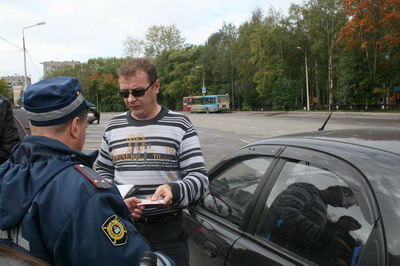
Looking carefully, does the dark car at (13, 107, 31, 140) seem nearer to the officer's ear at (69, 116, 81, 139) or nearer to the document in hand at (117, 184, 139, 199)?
the document in hand at (117, 184, 139, 199)

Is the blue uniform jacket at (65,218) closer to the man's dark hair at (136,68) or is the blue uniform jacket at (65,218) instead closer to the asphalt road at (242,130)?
the man's dark hair at (136,68)

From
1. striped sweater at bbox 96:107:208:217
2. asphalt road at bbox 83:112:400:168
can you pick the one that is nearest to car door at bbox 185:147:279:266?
striped sweater at bbox 96:107:208:217

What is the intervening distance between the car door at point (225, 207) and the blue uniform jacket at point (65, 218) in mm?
1135

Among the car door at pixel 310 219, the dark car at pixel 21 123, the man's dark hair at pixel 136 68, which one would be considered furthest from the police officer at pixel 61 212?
the dark car at pixel 21 123

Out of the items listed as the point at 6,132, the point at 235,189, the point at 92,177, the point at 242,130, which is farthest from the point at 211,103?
the point at 92,177

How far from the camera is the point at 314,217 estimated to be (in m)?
1.84

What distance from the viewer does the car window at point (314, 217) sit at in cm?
160

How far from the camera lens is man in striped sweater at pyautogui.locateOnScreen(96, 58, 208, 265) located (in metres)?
2.28

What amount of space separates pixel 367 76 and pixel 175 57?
43.2 m

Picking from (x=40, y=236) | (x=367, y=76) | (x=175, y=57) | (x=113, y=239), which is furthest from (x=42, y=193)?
(x=175, y=57)

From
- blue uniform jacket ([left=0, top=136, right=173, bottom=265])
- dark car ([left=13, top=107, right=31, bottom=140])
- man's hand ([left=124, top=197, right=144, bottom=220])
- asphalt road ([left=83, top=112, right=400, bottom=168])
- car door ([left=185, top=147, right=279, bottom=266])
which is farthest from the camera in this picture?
asphalt road ([left=83, top=112, right=400, bottom=168])

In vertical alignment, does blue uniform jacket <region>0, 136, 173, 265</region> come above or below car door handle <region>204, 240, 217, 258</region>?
above

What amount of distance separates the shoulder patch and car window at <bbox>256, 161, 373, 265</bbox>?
96 centimetres

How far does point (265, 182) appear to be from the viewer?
216 cm
